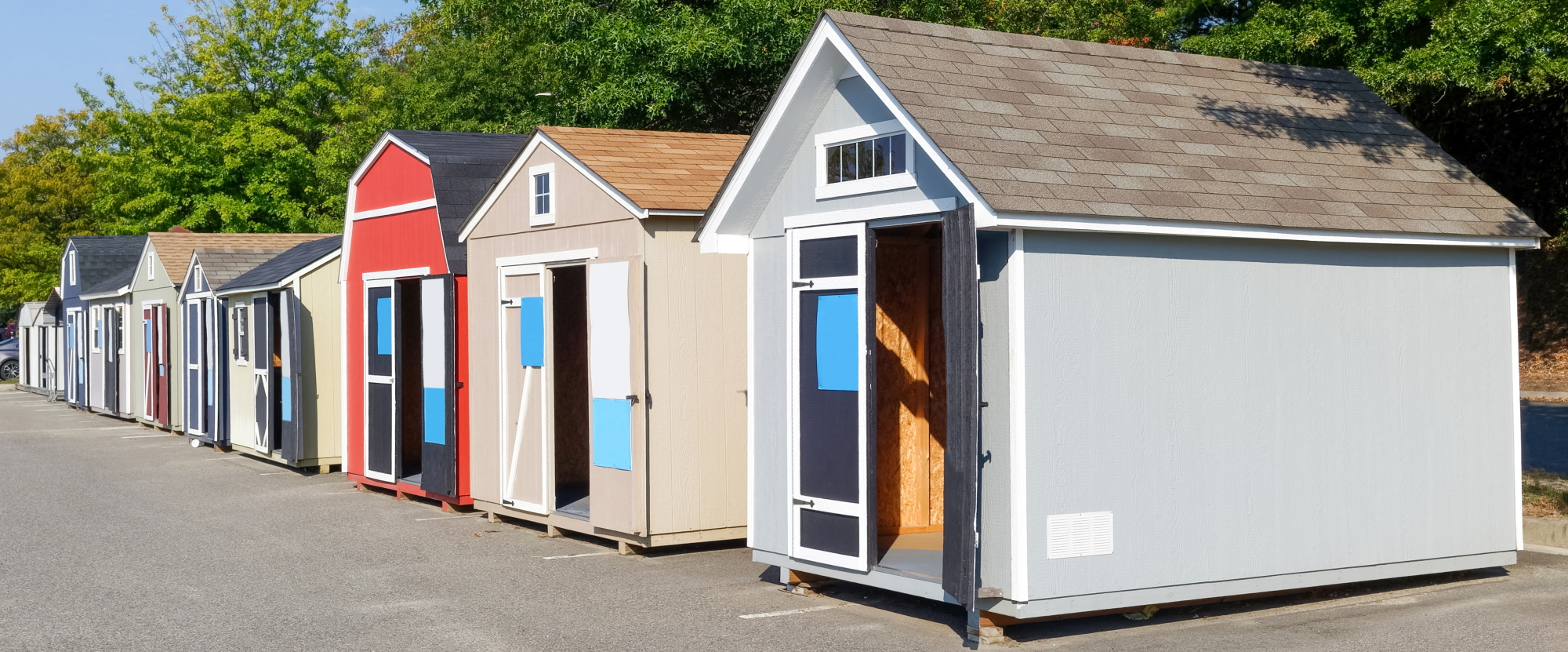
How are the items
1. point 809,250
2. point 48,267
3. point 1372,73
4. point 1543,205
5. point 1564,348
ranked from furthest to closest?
point 48,267 < point 1564,348 < point 1543,205 < point 1372,73 < point 809,250

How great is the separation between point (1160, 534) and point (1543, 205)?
17.8 meters

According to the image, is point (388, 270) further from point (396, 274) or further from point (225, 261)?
point (225, 261)

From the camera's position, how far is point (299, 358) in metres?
17.6

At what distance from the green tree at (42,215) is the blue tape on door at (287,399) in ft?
103

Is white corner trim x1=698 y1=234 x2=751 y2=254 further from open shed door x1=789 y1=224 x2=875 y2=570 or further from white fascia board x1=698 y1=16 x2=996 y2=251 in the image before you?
open shed door x1=789 y1=224 x2=875 y2=570

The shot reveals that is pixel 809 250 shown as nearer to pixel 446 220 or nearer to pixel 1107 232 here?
pixel 1107 232

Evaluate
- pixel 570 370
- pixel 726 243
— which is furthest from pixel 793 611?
pixel 570 370

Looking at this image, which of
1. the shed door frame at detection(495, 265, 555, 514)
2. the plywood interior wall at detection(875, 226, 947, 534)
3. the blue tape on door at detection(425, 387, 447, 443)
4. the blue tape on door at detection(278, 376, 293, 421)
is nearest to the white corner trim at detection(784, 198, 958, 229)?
the plywood interior wall at detection(875, 226, 947, 534)

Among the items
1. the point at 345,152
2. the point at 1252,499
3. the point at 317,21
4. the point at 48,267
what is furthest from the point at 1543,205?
the point at 48,267

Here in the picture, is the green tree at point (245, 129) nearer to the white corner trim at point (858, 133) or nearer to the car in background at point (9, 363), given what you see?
the car in background at point (9, 363)

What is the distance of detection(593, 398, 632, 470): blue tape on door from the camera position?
11.1m

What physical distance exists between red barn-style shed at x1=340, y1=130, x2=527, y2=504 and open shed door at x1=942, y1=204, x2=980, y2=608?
7211 mm

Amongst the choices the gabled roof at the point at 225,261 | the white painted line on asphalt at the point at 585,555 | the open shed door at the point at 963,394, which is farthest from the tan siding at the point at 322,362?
the open shed door at the point at 963,394

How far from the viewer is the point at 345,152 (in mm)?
38406
